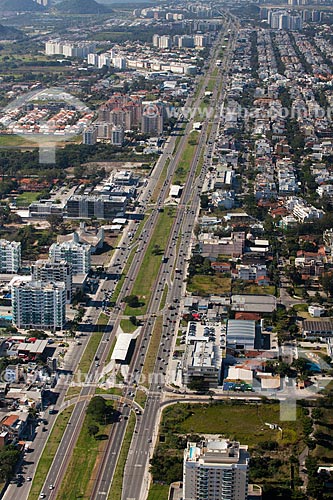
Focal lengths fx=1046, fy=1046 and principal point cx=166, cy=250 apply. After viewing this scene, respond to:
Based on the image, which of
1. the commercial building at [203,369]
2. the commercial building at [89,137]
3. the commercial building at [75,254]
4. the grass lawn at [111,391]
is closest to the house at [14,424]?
the grass lawn at [111,391]

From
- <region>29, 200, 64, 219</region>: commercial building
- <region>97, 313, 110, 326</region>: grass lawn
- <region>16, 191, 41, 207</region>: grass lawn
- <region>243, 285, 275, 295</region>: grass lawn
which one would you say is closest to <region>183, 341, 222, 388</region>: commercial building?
<region>97, 313, 110, 326</region>: grass lawn

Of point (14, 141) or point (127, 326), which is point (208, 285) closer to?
point (127, 326)

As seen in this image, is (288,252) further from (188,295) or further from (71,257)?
(71,257)

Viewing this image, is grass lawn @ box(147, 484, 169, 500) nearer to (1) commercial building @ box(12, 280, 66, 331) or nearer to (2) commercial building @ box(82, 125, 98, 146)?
(1) commercial building @ box(12, 280, 66, 331)

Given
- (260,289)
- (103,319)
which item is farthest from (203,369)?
(260,289)

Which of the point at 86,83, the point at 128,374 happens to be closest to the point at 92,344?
the point at 128,374
